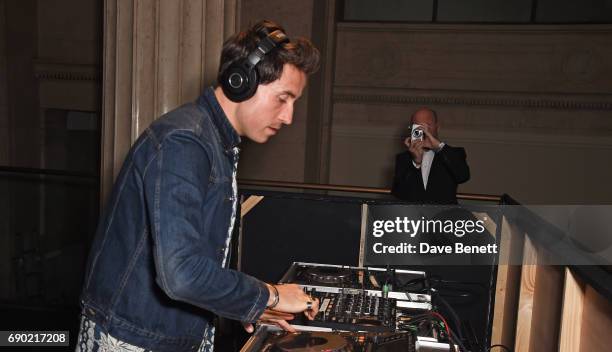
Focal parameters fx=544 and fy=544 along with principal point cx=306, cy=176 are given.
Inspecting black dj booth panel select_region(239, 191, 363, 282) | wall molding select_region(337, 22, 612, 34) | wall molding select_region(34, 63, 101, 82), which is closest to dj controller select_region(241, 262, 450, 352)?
black dj booth panel select_region(239, 191, 363, 282)

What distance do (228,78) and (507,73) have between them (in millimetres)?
6776

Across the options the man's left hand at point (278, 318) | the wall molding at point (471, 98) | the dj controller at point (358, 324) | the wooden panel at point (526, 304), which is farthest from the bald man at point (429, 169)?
the wall molding at point (471, 98)

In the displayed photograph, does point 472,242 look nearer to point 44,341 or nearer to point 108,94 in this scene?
point 108,94

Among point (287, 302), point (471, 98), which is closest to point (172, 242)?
point (287, 302)

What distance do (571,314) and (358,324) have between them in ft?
2.06

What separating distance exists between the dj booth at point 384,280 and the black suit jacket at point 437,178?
49cm

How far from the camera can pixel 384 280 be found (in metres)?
2.08

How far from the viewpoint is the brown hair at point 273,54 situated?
1207 millimetres

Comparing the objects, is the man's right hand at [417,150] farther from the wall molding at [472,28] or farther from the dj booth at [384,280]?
the wall molding at [472,28]

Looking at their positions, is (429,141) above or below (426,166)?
above

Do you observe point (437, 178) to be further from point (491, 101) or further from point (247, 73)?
point (491, 101)

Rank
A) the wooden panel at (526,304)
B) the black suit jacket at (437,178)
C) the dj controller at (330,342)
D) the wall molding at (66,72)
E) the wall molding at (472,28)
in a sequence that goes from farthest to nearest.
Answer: the wall molding at (66,72)
the wall molding at (472,28)
the black suit jacket at (437,178)
the wooden panel at (526,304)
the dj controller at (330,342)

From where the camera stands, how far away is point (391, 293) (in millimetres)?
1859

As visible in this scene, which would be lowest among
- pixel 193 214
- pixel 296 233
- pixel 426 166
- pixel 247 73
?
pixel 296 233
